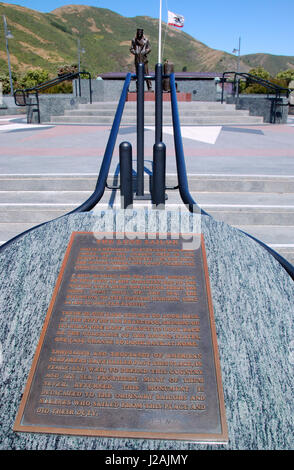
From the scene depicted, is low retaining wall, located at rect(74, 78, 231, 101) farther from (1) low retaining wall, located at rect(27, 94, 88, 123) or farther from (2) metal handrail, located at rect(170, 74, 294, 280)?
(2) metal handrail, located at rect(170, 74, 294, 280)

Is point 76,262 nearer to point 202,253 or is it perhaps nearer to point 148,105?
point 202,253

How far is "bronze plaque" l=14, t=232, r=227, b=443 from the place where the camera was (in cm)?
162

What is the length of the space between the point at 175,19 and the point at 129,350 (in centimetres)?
1849

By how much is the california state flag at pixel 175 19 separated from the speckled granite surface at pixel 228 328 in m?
17.1

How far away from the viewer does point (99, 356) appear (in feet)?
5.90

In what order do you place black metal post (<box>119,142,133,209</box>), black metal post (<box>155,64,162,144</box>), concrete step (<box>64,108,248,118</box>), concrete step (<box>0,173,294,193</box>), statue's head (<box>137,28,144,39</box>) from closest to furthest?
black metal post (<box>119,142,133,209</box>)
black metal post (<box>155,64,162,144</box>)
concrete step (<box>0,173,294,193</box>)
concrete step (<box>64,108,248,118</box>)
statue's head (<box>137,28,144,39</box>)

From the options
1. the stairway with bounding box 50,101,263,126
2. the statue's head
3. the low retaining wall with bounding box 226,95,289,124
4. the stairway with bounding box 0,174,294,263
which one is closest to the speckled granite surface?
the stairway with bounding box 0,174,294,263

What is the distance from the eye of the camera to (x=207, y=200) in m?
4.44

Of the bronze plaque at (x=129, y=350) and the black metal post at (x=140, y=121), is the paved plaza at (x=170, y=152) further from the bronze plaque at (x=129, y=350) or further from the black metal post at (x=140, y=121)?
the bronze plaque at (x=129, y=350)

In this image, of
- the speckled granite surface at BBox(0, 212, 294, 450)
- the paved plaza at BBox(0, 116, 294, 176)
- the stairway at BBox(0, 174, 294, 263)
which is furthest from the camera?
the paved plaza at BBox(0, 116, 294, 176)

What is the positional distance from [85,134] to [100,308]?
27.5 feet

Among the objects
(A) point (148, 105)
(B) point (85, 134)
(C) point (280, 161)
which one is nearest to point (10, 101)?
(A) point (148, 105)

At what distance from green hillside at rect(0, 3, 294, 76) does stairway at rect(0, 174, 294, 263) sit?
86.4 metres

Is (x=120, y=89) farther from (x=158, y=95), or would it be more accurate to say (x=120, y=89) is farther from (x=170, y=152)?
(x=158, y=95)
